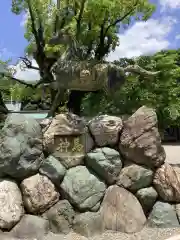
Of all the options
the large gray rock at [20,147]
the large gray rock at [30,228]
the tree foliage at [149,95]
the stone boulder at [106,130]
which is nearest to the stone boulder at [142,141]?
the stone boulder at [106,130]

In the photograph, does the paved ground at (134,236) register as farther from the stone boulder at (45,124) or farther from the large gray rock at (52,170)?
the stone boulder at (45,124)

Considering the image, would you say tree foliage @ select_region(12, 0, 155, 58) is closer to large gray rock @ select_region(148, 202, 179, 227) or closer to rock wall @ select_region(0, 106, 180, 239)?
rock wall @ select_region(0, 106, 180, 239)

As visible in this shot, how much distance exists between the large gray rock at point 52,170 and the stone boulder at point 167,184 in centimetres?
140

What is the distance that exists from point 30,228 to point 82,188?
2.82 ft

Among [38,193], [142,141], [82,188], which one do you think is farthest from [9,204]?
[142,141]

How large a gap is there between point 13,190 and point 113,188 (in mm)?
1404

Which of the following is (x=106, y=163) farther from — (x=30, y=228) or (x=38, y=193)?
(x=30, y=228)

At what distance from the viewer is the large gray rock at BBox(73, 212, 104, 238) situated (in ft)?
12.7

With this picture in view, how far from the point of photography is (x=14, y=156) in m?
4.09

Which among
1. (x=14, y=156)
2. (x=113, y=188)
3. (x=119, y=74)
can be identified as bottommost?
(x=113, y=188)

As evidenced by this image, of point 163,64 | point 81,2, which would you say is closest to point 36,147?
point 81,2

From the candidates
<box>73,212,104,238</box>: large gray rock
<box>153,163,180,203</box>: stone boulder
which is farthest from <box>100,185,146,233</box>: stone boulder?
<box>153,163,180,203</box>: stone boulder

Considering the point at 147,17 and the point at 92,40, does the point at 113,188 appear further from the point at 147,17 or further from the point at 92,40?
the point at 147,17

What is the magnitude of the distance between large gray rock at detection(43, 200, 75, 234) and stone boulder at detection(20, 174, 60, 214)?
11cm
